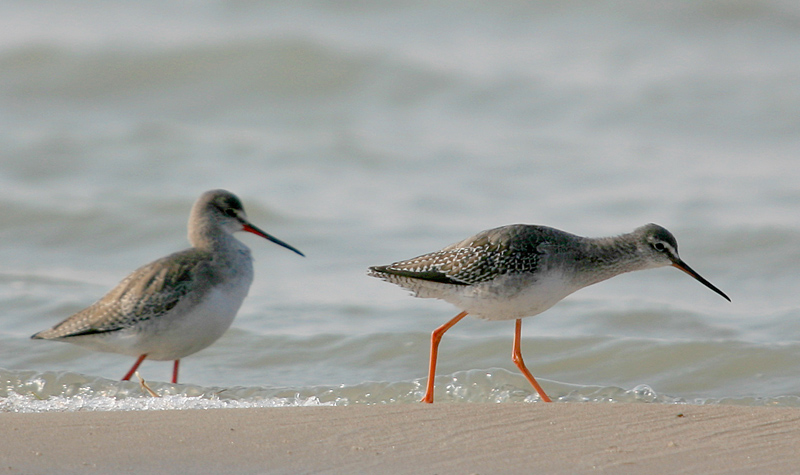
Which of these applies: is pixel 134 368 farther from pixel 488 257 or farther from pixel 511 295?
pixel 511 295

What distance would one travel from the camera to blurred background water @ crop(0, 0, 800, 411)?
8.30 meters

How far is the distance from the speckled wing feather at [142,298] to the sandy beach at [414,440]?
1590mm

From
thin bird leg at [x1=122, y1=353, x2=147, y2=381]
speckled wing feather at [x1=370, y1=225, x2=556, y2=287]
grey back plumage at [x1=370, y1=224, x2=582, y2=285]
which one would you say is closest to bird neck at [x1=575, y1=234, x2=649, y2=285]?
grey back plumage at [x1=370, y1=224, x2=582, y2=285]

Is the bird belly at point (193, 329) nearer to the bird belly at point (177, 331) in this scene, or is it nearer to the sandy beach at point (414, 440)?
the bird belly at point (177, 331)

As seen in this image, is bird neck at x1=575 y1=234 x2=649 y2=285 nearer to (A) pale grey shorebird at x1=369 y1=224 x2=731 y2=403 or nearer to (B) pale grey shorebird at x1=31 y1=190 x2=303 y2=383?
(A) pale grey shorebird at x1=369 y1=224 x2=731 y2=403

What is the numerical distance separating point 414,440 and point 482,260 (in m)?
1.74

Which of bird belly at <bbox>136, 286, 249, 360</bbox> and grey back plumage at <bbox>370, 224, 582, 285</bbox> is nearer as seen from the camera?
grey back plumage at <bbox>370, 224, 582, 285</bbox>

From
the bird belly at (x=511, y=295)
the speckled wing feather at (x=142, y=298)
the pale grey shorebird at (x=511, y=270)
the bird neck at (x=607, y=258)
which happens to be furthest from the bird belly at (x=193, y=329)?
the bird neck at (x=607, y=258)

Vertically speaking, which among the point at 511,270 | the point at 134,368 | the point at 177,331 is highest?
the point at 511,270

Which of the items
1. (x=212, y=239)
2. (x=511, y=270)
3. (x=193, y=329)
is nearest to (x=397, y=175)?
(x=212, y=239)

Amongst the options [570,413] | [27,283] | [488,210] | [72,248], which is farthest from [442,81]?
[570,413]

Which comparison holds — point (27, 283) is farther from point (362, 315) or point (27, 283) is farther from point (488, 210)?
point (488, 210)

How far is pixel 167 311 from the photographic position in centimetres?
714

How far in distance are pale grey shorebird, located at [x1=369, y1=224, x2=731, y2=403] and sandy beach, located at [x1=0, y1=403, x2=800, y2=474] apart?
92 cm
